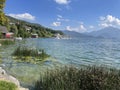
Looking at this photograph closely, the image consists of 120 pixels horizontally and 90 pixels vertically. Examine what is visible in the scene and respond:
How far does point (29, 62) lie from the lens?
21.9 m

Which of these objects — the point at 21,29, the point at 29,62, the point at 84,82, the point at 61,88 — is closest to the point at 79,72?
the point at 84,82

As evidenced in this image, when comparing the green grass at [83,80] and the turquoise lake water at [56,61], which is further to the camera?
the turquoise lake water at [56,61]

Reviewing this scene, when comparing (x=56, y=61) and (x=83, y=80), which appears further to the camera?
(x=56, y=61)

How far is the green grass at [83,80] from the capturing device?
373 inches

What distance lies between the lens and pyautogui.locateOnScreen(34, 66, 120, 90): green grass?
31.1 feet

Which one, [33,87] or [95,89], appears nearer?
[95,89]

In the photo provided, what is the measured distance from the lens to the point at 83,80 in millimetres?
10164

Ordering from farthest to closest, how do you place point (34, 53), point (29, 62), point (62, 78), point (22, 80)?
point (34, 53) < point (29, 62) < point (22, 80) < point (62, 78)

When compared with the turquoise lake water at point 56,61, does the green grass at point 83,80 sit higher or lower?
higher

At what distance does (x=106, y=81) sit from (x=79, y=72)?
1700mm

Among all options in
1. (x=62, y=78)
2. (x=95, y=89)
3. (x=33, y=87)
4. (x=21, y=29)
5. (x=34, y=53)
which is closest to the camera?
(x=95, y=89)

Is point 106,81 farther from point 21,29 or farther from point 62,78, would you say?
point 21,29

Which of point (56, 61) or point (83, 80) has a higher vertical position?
point (83, 80)

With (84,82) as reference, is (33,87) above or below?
below
